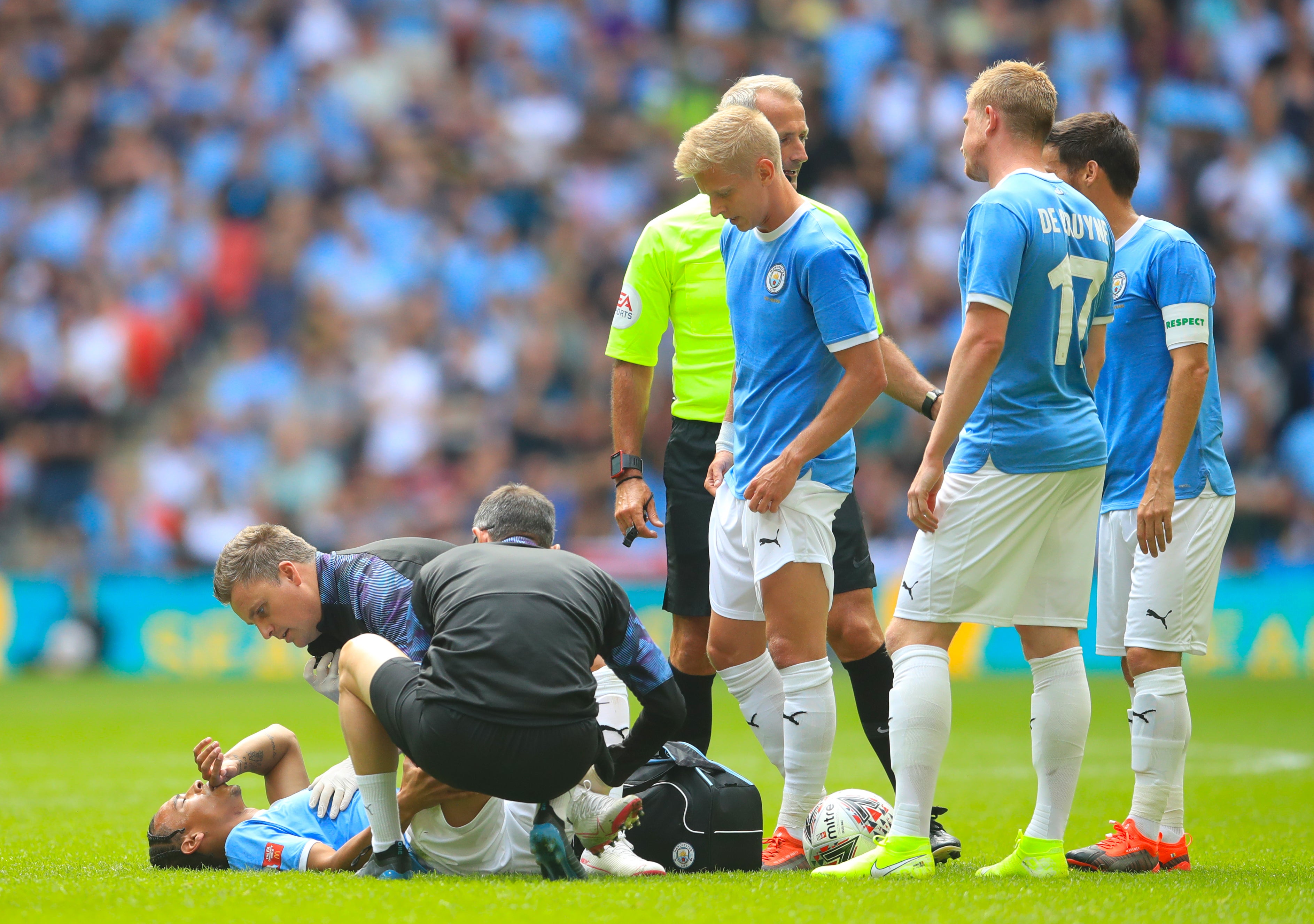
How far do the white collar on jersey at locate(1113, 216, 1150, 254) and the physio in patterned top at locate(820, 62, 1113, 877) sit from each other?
0.61 metres

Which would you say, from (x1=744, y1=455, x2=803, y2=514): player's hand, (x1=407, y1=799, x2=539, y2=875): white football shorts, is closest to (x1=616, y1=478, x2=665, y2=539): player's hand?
(x1=744, y1=455, x2=803, y2=514): player's hand

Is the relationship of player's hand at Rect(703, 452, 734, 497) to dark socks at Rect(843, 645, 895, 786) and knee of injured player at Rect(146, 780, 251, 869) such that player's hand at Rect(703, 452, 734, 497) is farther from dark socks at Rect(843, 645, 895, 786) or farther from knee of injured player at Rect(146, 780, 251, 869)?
knee of injured player at Rect(146, 780, 251, 869)

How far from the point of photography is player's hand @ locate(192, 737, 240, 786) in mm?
4363

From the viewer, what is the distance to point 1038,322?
4.03 metres

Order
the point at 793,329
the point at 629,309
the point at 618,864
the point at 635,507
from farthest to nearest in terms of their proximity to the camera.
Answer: the point at 629,309, the point at 635,507, the point at 793,329, the point at 618,864

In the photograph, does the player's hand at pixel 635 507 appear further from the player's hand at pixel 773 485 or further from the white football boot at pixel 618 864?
the white football boot at pixel 618 864

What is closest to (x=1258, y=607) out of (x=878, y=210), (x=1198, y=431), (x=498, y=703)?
(x=878, y=210)

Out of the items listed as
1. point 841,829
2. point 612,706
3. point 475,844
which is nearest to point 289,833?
point 475,844

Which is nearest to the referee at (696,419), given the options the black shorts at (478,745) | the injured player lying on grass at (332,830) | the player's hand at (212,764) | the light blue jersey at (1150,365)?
the light blue jersey at (1150,365)

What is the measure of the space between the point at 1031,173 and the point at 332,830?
289cm

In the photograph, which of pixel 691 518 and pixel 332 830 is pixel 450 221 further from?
pixel 332 830

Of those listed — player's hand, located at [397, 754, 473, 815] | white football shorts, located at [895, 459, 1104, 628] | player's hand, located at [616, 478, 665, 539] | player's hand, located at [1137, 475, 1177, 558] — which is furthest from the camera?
player's hand, located at [616, 478, 665, 539]

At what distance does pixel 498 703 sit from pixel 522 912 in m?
0.56

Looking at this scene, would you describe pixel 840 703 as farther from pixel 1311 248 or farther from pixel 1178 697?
pixel 1311 248
